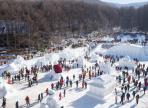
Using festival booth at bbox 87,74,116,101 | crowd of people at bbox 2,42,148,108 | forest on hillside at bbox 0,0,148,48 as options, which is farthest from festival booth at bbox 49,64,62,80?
forest on hillside at bbox 0,0,148,48

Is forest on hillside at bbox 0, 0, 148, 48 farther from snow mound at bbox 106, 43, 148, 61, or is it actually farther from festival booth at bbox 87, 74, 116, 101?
festival booth at bbox 87, 74, 116, 101

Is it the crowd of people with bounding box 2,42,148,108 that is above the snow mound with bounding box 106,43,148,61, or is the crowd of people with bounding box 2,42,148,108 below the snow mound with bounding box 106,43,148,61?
below

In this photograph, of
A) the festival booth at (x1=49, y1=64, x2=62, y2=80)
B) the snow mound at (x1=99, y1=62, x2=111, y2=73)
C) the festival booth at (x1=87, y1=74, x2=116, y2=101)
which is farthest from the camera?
the snow mound at (x1=99, y1=62, x2=111, y2=73)

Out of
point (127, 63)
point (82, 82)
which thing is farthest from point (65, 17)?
point (82, 82)

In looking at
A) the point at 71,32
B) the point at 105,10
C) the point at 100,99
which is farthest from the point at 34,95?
the point at 105,10

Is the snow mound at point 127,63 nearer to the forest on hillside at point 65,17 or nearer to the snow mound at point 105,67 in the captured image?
the snow mound at point 105,67

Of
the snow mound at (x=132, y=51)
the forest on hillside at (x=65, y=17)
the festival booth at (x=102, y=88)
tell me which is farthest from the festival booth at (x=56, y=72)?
the forest on hillside at (x=65, y=17)

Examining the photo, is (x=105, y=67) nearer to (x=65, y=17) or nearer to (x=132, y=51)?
(x=132, y=51)
